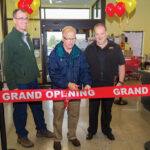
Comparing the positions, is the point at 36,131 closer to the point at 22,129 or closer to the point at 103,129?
the point at 22,129

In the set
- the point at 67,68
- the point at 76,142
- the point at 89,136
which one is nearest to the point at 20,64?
the point at 67,68

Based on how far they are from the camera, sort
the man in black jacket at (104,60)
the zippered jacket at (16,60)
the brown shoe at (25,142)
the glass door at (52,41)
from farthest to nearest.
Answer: the glass door at (52,41)
the brown shoe at (25,142)
the man in black jacket at (104,60)
the zippered jacket at (16,60)

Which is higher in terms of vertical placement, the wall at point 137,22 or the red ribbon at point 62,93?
the wall at point 137,22

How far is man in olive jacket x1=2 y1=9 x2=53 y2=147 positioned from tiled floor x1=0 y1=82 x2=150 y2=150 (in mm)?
231

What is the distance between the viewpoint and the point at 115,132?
2.70 metres

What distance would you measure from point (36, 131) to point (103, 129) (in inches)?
A: 41.2

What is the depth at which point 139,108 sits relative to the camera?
3756 millimetres

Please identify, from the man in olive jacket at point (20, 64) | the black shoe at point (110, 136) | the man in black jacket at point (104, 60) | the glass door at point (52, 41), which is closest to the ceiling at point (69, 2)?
the glass door at point (52, 41)

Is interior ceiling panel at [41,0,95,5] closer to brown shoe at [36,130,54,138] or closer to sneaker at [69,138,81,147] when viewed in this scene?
brown shoe at [36,130,54,138]

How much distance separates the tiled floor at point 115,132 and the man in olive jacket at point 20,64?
231 mm

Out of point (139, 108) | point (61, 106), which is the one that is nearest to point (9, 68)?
point (61, 106)

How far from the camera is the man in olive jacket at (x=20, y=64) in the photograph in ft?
6.49

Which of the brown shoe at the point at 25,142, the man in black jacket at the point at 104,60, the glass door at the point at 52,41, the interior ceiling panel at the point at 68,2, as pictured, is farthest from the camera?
the interior ceiling panel at the point at 68,2

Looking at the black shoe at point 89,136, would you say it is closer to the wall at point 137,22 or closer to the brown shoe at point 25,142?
the brown shoe at point 25,142
